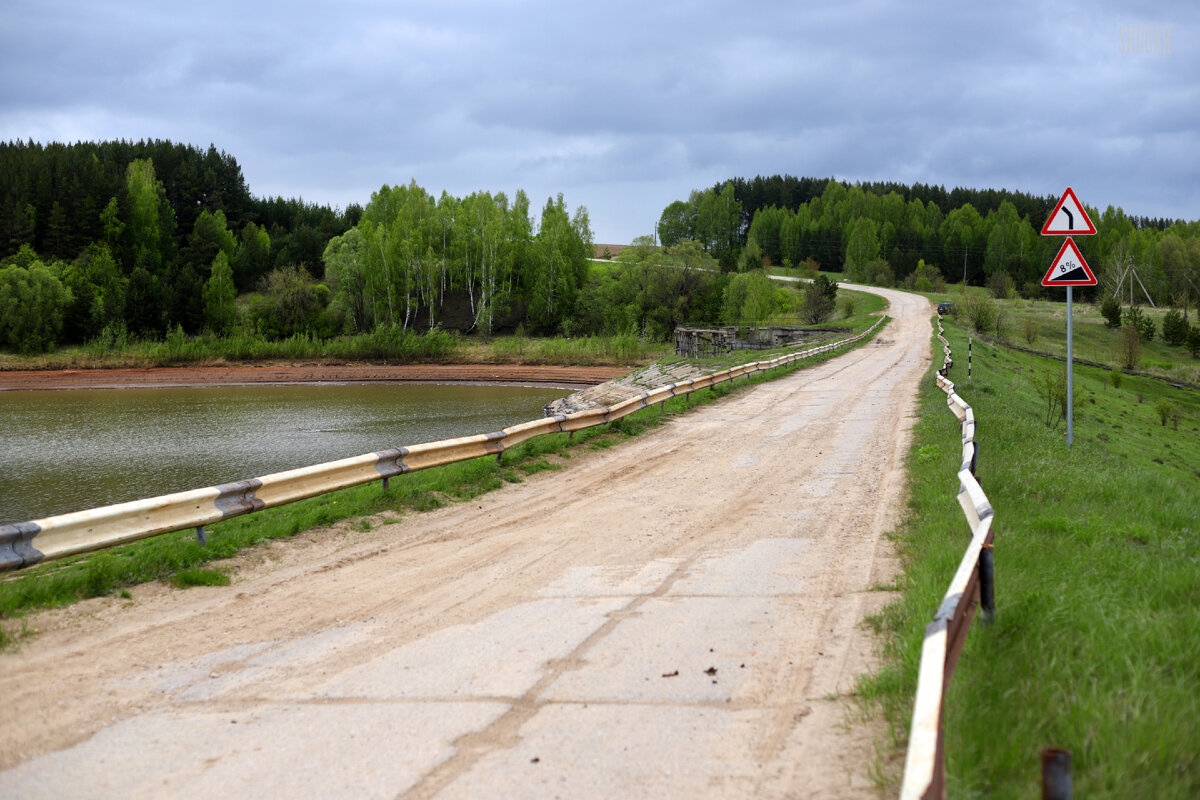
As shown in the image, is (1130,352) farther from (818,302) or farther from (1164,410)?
(818,302)

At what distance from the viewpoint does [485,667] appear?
17.3ft

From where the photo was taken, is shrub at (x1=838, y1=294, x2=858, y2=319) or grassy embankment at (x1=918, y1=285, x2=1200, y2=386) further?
shrub at (x1=838, y1=294, x2=858, y2=319)

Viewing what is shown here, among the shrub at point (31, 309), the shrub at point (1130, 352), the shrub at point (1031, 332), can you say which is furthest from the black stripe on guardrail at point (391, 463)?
the shrub at point (31, 309)

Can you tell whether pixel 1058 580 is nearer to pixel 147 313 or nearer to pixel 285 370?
pixel 285 370

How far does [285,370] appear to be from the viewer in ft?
228

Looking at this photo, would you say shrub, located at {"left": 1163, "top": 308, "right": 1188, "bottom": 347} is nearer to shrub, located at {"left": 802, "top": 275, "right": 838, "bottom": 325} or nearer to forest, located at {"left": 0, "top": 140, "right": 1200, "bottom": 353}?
forest, located at {"left": 0, "top": 140, "right": 1200, "bottom": 353}

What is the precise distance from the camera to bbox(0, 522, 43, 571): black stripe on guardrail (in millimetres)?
6766

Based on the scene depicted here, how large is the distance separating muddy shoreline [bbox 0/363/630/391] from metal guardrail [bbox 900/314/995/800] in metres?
54.9

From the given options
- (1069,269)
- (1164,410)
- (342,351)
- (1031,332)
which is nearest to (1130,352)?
(1031,332)

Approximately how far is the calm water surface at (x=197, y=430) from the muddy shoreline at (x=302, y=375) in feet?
12.9

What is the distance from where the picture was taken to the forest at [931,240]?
10956 cm

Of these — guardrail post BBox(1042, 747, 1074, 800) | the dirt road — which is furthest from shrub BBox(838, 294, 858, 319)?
guardrail post BBox(1042, 747, 1074, 800)

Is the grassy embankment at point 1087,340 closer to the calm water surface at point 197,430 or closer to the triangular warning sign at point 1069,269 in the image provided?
the calm water surface at point 197,430

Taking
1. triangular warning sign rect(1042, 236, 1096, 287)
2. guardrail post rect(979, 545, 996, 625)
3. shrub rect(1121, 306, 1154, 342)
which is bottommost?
guardrail post rect(979, 545, 996, 625)
